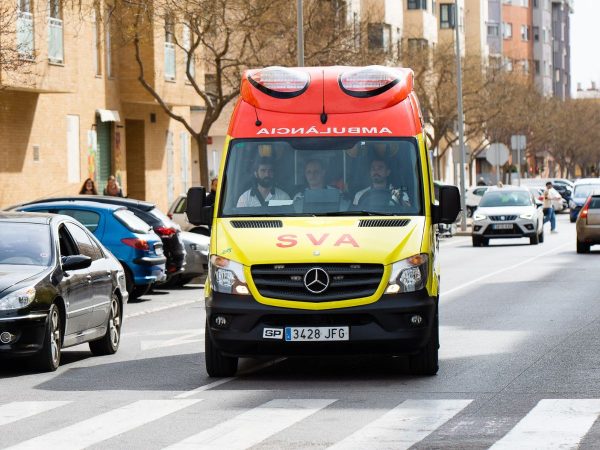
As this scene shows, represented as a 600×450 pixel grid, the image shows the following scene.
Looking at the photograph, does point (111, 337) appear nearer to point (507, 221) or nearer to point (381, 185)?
point (381, 185)

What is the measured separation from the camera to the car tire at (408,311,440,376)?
13.5 m

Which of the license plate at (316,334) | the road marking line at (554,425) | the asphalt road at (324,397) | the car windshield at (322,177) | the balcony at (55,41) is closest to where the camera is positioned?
the road marking line at (554,425)

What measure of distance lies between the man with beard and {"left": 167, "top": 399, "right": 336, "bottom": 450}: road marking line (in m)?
2.45

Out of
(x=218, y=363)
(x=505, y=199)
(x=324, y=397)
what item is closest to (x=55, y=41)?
(x=505, y=199)

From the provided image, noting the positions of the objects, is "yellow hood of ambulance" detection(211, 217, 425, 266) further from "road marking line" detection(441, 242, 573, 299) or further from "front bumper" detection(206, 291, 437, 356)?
"road marking line" detection(441, 242, 573, 299)

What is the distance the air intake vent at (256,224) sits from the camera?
44.7 feet

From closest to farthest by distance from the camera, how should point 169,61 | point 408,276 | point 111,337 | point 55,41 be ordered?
point 408,276 → point 111,337 → point 55,41 → point 169,61

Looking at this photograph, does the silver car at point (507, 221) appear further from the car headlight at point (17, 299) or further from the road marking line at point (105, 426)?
the road marking line at point (105, 426)

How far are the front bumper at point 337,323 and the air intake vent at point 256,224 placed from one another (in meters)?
0.75

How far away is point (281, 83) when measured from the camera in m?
14.4

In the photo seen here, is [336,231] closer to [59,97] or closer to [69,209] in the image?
[69,209]

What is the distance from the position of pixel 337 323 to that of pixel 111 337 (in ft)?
13.4

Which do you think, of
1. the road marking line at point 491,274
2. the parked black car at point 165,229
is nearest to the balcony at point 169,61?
the road marking line at point 491,274

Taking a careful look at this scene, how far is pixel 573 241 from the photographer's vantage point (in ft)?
157
